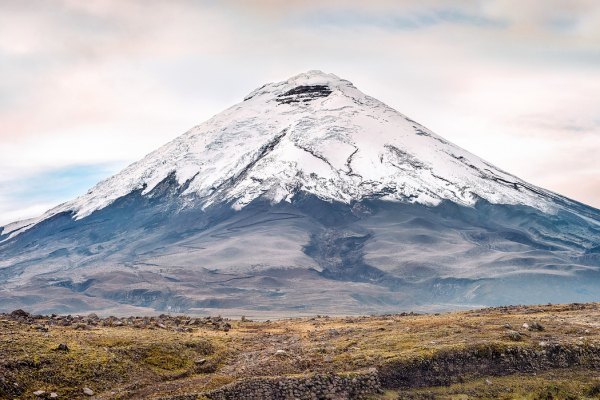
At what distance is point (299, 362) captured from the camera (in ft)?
157

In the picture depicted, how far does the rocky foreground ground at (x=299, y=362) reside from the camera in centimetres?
4172

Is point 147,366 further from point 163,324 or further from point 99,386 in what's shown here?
point 163,324

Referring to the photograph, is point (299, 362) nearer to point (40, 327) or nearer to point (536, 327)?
point (40, 327)

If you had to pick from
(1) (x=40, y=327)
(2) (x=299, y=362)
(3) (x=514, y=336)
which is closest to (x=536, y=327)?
(3) (x=514, y=336)

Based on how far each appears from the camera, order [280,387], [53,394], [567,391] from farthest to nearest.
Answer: [567,391] < [280,387] < [53,394]

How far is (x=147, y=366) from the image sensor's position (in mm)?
45281

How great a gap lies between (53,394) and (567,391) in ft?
95.3

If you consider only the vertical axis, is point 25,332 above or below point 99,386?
above

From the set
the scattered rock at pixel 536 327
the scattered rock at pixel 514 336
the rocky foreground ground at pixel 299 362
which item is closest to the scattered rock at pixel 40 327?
the rocky foreground ground at pixel 299 362

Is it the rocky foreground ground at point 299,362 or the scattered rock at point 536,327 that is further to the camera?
the scattered rock at point 536,327

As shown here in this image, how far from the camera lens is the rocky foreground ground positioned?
41719mm

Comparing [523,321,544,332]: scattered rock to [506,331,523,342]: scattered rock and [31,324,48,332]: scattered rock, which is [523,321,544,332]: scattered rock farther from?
[31,324,48,332]: scattered rock

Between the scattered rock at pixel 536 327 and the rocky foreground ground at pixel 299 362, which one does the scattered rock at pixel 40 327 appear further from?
the scattered rock at pixel 536 327

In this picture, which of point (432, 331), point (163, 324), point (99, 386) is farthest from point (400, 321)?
point (99, 386)
